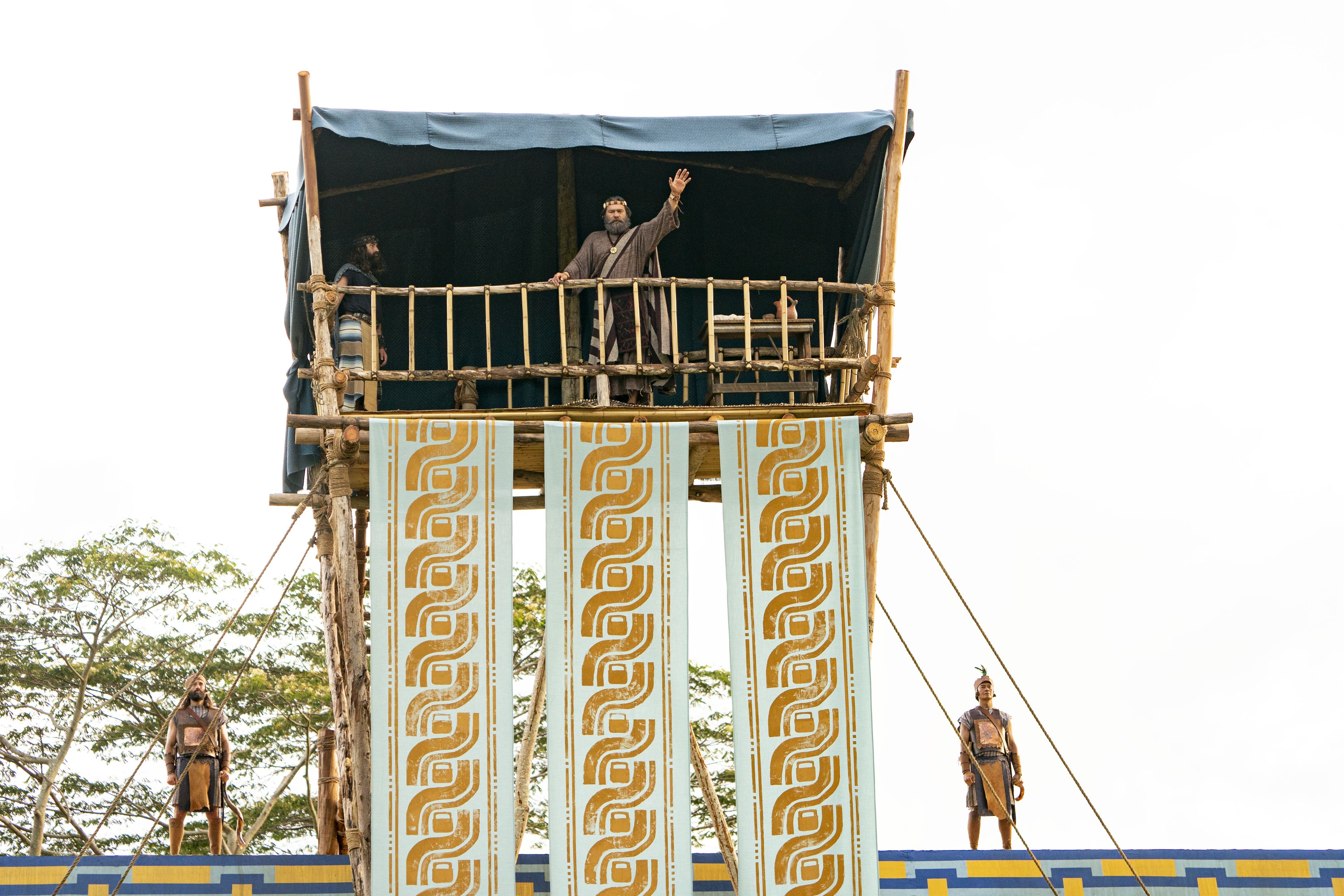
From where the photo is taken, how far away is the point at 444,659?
324 inches

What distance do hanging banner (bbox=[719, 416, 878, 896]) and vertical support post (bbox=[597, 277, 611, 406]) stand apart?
0.77 meters

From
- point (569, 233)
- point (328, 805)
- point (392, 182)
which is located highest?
point (392, 182)

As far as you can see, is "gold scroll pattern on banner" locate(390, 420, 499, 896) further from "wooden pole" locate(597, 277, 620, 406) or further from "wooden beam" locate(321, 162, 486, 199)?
"wooden beam" locate(321, 162, 486, 199)

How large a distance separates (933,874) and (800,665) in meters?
2.04

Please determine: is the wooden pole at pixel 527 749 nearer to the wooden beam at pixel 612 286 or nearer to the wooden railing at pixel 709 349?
the wooden railing at pixel 709 349

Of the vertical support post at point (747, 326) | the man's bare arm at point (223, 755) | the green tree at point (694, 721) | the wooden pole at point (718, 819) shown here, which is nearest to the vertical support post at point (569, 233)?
the vertical support post at point (747, 326)

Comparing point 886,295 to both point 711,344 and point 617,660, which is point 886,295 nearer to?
point 711,344

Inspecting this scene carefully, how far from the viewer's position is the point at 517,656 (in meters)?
18.1

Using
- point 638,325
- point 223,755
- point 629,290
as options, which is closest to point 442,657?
point 638,325

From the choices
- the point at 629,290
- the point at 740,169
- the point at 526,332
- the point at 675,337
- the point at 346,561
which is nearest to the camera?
the point at 526,332

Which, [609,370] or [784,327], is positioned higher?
[784,327]

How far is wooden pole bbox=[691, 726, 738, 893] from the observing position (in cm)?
916

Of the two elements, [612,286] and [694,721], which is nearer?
[612,286]

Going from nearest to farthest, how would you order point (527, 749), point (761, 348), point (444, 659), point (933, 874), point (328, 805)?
point (444, 659)
point (761, 348)
point (933, 874)
point (328, 805)
point (527, 749)
